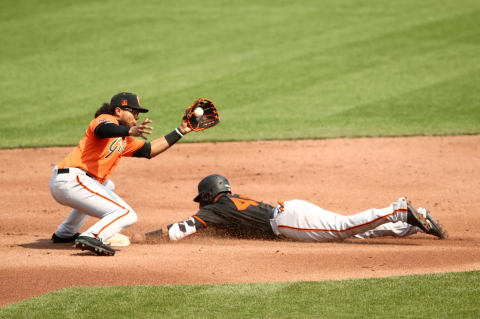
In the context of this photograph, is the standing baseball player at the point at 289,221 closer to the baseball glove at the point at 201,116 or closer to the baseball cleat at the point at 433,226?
the baseball cleat at the point at 433,226

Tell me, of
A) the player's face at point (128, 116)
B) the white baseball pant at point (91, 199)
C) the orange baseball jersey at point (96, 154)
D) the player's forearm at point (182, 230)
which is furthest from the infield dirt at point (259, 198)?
the player's face at point (128, 116)

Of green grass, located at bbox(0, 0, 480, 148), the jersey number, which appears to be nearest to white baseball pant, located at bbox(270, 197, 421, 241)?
the jersey number

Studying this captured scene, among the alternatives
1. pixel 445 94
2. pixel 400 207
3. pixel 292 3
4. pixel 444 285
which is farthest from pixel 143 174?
pixel 292 3

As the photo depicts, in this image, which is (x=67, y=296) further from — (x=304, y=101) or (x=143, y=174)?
(x=304, y=101)

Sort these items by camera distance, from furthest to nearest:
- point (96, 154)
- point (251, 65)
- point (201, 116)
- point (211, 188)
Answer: point (251, 65), point (201, 116), point (211, 188), point (96, 154)

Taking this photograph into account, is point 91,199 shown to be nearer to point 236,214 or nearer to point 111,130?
point 111,130

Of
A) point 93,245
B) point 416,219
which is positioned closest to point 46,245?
point 93,245
